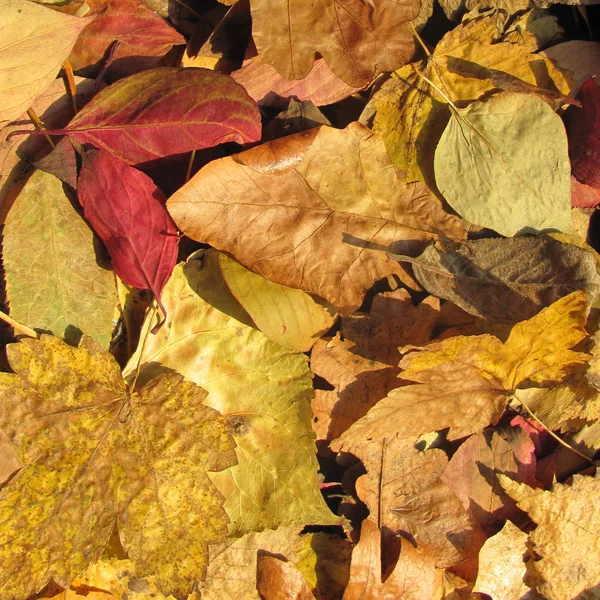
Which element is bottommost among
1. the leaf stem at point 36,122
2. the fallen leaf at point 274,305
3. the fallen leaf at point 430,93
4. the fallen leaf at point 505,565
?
the fallen leaf at point 505,565

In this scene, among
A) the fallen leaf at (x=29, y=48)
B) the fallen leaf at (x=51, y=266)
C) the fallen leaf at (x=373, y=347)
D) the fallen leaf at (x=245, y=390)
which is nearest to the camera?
the fallen leaf at (x=29, y=48)

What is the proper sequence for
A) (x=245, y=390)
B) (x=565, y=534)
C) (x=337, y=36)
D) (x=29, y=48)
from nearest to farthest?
1. (x=29, y=48)
2. (x=337, y=36)
3. (x=245, y=390)
4. (x=565, y=534)

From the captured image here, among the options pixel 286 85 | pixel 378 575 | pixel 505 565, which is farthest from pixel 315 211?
pixel 505 565

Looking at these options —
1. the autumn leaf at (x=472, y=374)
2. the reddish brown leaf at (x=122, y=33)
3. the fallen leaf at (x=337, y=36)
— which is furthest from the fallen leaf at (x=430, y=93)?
the reddish brown leaf at (x=122, y=33)

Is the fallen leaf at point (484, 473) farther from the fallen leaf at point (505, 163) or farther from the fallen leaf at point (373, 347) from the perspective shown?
the fallen leaf at point (505, 163)

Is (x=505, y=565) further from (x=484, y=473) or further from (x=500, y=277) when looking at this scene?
(x=500, y=277)

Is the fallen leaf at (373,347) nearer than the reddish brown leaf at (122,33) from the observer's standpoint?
No

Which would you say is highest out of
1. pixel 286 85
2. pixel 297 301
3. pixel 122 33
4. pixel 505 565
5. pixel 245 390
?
pixel 122 33
